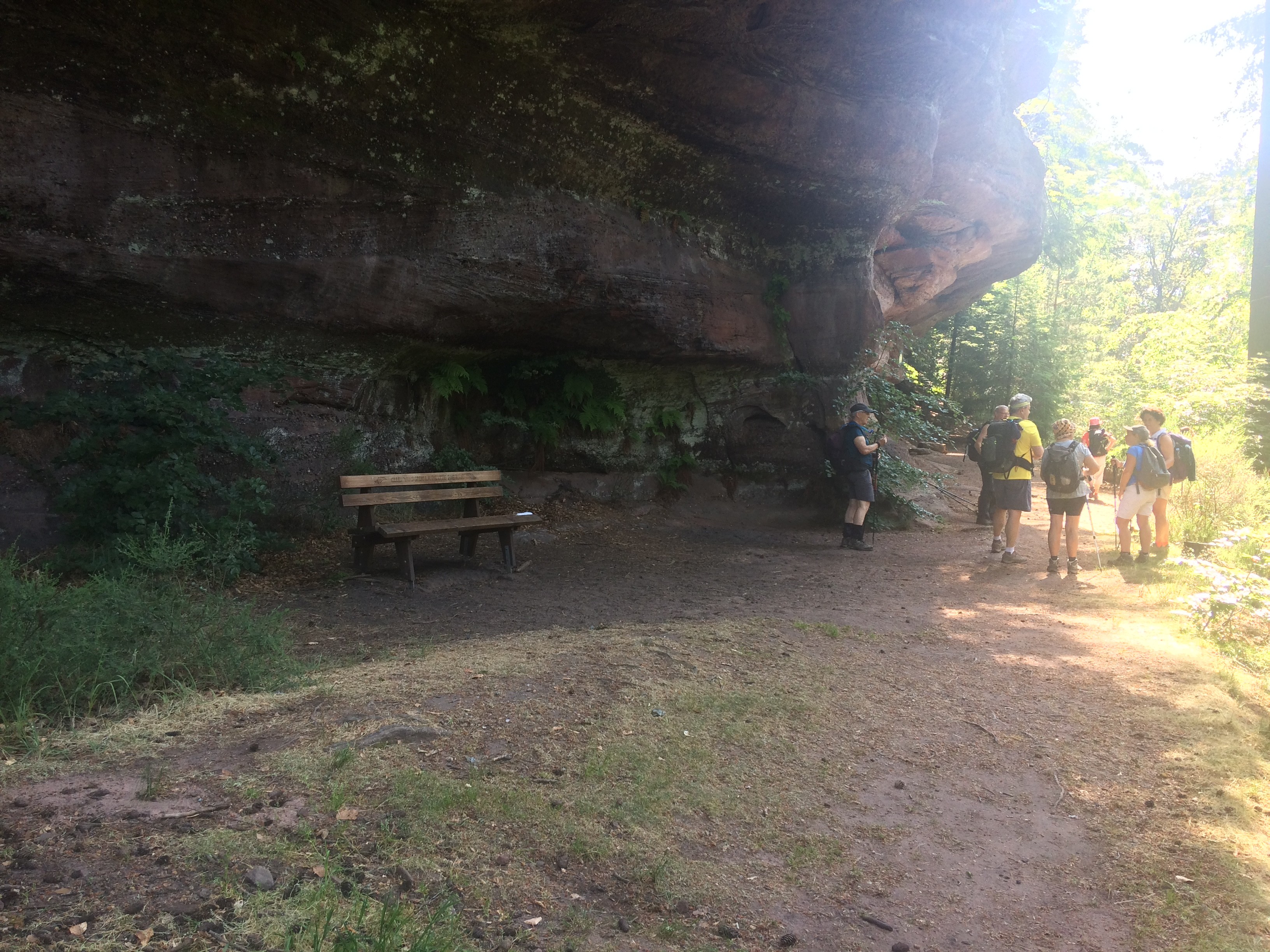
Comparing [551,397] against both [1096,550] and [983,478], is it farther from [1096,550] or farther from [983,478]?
[1096,550]

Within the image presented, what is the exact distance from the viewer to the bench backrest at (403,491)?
26.0ft

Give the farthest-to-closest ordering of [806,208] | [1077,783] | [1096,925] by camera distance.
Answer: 1. [806,208]
2. [1077,783]
3. [1096,925]

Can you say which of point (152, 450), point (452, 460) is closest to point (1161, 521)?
point (452, 460)

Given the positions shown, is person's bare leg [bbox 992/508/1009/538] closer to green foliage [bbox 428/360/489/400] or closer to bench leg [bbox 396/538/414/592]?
green foliage [bbox 428/360/489/400]

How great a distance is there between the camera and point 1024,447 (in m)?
9.88

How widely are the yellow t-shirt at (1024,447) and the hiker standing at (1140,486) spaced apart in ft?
3.06

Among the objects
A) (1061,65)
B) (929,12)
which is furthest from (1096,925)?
(1061,65)

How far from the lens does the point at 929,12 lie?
34.1 ft

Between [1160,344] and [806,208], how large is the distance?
1400 cm

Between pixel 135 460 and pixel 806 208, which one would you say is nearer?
pixel 135 460

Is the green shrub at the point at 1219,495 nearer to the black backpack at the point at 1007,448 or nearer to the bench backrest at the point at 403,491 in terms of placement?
the black backpack at the point at 1007,448

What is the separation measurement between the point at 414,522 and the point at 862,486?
5.86 meters

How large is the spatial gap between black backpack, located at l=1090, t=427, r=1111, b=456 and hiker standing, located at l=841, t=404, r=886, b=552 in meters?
3.27

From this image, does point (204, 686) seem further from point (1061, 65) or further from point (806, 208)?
point (1061, 65)
